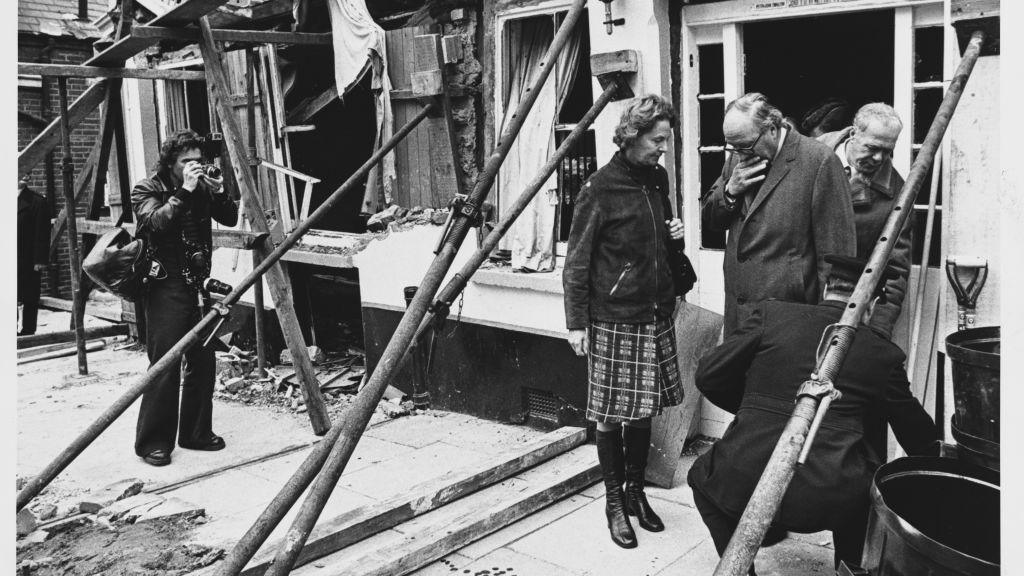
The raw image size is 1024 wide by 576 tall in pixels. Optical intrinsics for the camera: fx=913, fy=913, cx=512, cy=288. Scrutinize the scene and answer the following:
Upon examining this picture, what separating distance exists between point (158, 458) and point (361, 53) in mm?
3764

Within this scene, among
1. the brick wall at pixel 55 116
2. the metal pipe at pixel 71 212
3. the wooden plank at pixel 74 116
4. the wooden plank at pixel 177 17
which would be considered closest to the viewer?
the wooden plank at pixel 177 17

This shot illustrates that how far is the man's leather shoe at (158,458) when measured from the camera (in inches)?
249

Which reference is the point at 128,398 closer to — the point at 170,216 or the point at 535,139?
the point at 170,216

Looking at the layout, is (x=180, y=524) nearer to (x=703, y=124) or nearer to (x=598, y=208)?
(x=598, y=208)

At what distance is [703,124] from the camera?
5852mm

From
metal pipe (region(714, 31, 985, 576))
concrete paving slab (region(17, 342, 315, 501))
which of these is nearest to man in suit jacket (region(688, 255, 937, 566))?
metal pipe (region(714, 31, 985, 576))

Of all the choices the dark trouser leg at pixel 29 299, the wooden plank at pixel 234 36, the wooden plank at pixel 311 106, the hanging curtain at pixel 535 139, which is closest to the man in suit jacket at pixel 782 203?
the hanging curtain at pixel 535 139

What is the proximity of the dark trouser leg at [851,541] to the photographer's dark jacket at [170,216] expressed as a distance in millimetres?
4606

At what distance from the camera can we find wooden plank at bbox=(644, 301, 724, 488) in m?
5.32

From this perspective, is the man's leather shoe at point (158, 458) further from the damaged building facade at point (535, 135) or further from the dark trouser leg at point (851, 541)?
the dark trouser leg at point (851, 541)

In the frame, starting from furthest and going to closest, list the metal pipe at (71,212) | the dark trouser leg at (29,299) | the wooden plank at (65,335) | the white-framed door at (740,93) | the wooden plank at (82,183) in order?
the dark trouser leg at (29,299) → the wooden plank at (65,335) → the wooden plank at (82,183) → the metal pipe at (71,212) → the white-framed door at (740,93)

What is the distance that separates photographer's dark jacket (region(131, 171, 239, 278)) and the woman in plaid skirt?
118 inches

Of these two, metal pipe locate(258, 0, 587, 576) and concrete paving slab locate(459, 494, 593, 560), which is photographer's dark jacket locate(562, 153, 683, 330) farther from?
concrete paving slab locate(459, 494, 593, 560)

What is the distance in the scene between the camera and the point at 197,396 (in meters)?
6.59
